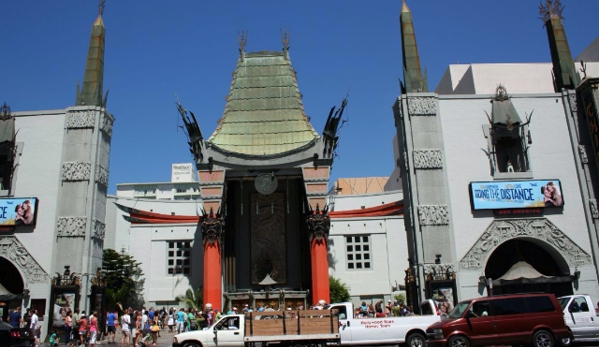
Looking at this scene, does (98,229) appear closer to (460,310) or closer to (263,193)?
(263,193)

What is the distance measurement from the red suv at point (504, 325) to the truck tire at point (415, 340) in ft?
7.72

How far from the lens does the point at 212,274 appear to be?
33594 mm

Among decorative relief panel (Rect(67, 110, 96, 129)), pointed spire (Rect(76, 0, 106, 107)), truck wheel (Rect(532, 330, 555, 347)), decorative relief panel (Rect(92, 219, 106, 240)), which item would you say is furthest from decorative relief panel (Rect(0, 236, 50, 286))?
truck wheel (Rect(532, 330, 555, 347))

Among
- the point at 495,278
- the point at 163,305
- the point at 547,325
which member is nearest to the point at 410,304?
the point at 495,278

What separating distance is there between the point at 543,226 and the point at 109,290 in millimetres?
26930

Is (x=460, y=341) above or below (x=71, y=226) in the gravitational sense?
below

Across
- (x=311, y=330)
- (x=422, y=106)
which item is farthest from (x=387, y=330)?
(x=422, y=106)

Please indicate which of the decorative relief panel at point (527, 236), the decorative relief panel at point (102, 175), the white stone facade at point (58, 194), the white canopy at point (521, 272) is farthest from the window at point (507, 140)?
the white stone facade at point (58, 194)

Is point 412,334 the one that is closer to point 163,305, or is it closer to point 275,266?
point 275,266

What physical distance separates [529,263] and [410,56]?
37.5 feet

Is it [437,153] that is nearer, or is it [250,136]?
Answer: [437,153]

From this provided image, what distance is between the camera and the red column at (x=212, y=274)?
33128mm

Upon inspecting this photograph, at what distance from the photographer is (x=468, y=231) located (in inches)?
945

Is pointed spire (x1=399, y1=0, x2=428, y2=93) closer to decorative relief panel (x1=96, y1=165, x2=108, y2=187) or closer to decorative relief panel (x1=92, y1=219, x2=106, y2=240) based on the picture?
decorative relief panel (x1=96, y1=165, x2=108, y2=187)
